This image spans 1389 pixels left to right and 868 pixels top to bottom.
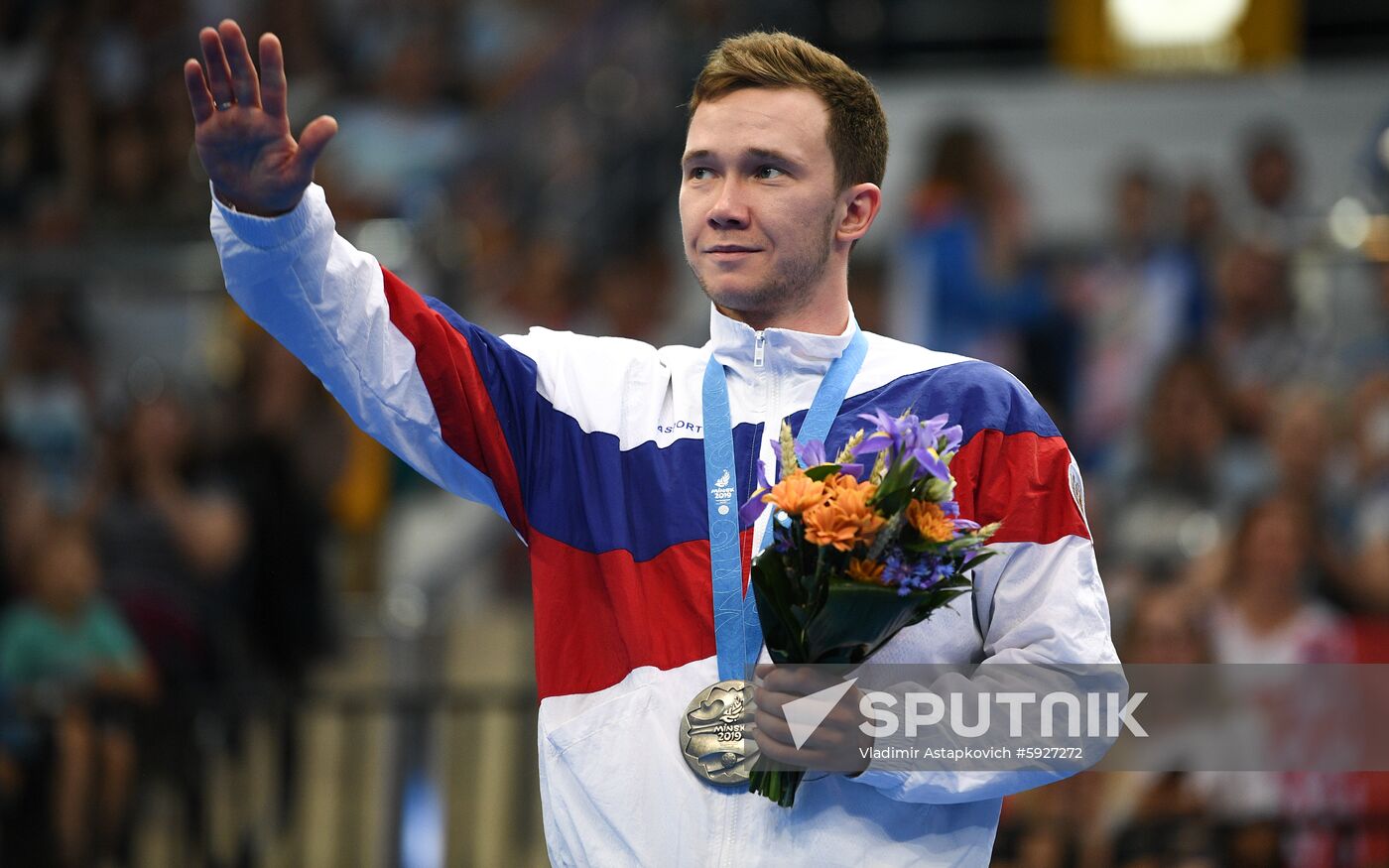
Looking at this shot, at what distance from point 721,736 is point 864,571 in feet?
1.26

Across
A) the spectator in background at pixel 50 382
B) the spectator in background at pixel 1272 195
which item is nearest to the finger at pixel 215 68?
the spectator in background at pixel 50 382

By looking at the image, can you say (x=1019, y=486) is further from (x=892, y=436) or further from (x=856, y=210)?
(x=856, y=210)

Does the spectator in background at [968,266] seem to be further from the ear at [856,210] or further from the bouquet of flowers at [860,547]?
the bouquet of flowers at [860,547]

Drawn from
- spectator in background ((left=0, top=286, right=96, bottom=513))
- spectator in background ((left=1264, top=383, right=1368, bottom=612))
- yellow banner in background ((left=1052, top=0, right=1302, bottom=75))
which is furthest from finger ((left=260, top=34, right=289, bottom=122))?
yellow banner in background ((left=1052, top=0, right=1302, bottom=75))

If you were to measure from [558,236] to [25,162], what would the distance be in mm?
2829

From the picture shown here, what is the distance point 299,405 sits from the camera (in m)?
7.76

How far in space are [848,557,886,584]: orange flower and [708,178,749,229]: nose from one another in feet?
2.15

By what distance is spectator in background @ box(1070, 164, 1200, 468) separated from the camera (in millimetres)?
8312

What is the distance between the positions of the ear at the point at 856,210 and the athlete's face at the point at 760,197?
59 mm

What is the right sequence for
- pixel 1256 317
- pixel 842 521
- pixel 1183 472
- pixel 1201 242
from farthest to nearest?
1. pixel 1201 242
2. pixel 1256 317
3. pixel 1183 472
4. pixel 842 521

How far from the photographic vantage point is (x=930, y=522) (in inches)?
102

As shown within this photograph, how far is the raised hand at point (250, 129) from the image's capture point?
2607 mm

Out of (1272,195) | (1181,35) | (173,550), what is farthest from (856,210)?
(1181,35)

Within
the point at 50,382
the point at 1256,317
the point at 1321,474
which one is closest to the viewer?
the point at 1321,474
